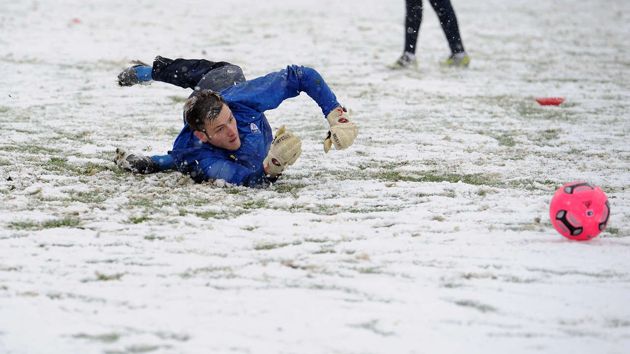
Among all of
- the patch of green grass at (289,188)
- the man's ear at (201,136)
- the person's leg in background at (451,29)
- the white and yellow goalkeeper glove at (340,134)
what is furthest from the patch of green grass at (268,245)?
the person's leg in background at (451,29)

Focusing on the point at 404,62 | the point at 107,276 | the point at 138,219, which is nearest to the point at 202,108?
the point at 138,219

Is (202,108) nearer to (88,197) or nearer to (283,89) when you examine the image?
(283,89)

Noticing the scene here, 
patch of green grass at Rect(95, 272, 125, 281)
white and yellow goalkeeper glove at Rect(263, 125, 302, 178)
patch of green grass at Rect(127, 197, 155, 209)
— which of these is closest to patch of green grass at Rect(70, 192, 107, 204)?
patch of green grass at Rect(127, 197, 155, 209)

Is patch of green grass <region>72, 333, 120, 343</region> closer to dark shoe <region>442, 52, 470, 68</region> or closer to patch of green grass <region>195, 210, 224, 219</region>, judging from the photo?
patch of green grass <region>195, 210, 224, 219</region>

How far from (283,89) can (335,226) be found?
4.73 feet

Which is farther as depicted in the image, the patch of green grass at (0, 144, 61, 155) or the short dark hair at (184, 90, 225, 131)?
the patch of green grass at (0, 144, 61, 155)

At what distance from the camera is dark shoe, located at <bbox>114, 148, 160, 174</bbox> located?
5.32 metres

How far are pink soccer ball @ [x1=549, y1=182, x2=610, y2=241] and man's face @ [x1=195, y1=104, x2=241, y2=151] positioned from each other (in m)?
1.97

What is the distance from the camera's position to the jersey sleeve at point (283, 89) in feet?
17.6

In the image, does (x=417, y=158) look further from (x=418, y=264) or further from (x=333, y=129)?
(x=418, y=264)

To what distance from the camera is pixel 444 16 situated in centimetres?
944

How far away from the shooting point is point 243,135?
17.6ft

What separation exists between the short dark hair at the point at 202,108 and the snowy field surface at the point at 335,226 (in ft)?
1.27

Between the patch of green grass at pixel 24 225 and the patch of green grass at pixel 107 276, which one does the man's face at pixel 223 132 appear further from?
the patch of green grass at pixel 107 276
